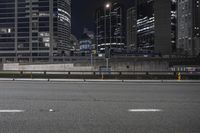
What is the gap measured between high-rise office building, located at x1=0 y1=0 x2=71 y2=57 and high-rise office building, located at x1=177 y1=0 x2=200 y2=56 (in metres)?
77.5

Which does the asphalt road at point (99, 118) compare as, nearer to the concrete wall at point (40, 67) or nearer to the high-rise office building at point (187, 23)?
the concrete wall at point (40, 67)

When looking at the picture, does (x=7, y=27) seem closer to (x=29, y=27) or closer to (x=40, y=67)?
(x=29, y=27)

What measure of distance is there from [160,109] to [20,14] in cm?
19088

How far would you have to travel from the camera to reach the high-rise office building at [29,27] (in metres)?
184

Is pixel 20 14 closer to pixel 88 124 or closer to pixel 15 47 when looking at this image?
pixel 15 47

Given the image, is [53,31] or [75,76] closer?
A: [75,76]

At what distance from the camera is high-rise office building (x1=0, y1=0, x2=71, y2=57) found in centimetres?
18400

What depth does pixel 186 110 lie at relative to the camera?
10.2 m

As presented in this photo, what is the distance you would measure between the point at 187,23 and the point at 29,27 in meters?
99.8

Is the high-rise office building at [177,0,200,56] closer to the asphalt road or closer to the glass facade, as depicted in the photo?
the glass facade

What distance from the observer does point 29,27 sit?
187625 mm

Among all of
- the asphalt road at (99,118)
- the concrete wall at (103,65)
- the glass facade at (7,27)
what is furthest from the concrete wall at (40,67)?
the glass facade at (7,27)

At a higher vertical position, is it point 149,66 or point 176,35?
point 176,35

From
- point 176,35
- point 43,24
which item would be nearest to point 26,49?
point 43,24
